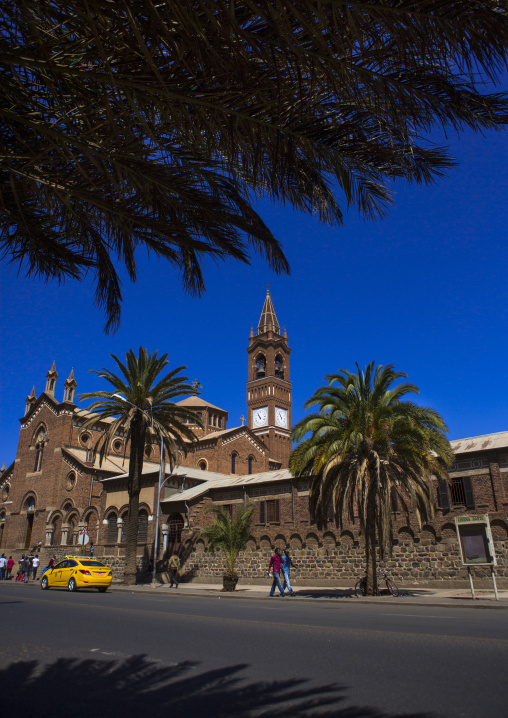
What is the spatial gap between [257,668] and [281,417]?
6089 cm

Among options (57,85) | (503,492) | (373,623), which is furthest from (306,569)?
(57,85)

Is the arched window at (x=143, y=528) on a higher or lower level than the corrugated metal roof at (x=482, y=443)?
lower

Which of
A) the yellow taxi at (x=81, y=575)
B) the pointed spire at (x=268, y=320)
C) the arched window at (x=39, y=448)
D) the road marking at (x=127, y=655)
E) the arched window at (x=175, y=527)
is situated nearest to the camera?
the road marking at (x=127, y=655)

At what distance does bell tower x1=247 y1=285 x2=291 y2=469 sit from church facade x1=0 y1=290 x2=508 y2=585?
179mm

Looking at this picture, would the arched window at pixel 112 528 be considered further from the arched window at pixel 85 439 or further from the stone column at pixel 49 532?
the arched window at pixel 85 439

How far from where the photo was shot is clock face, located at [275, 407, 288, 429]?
65562 mm

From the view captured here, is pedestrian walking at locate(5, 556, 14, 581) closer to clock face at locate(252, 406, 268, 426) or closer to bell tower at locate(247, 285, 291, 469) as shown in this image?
bell tower at locate(247, 285, 291, 469)

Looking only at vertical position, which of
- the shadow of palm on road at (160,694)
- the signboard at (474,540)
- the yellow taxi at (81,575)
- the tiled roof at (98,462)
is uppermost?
the tiled roof at (98,462)

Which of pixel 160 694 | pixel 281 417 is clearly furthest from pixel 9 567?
pixel 160 694

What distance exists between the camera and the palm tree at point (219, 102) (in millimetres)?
3262

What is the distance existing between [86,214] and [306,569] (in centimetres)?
2400

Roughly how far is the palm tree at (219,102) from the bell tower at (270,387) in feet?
189

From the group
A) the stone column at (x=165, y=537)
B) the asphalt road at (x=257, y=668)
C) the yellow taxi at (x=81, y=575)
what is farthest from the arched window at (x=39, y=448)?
the asphalt road at (x=257, y=668)

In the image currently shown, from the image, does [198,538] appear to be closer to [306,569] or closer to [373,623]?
[306,569]
